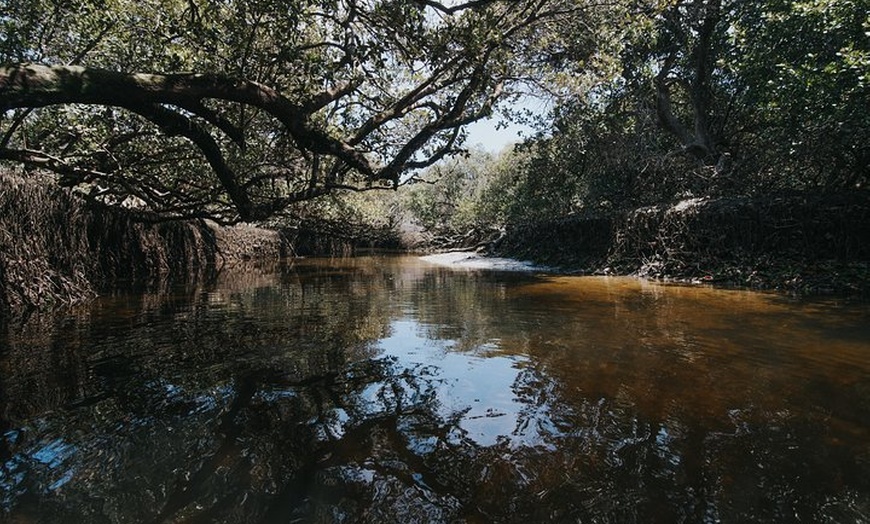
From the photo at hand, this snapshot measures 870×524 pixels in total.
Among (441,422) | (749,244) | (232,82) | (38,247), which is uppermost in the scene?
(232,82)

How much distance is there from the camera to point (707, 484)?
2008mm

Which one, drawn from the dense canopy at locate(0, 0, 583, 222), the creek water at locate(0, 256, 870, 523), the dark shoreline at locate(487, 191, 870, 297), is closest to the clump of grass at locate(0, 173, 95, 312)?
the dense canopy at locate(0, 0, 583, 222)

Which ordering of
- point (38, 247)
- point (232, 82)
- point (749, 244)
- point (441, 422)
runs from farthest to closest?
1. point (749, 244)
2. point (38, 247)
3. point (232, 82)
4. point (441, 422)

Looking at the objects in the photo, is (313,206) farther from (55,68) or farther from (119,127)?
(55,68)

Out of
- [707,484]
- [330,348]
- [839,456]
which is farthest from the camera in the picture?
[330,348]

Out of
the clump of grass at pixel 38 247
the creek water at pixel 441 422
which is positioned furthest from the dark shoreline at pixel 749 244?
the clump of grass at pixel 38 247

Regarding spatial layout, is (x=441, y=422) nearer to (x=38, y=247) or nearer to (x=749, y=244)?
(x=38, y=247)

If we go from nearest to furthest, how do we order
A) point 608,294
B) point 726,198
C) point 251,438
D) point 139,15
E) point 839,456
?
1. point 839,456
2. point 251,438
3. point 608,294
4. point 139,15
5. point 726,198

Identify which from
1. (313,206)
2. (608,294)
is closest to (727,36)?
(608,294)

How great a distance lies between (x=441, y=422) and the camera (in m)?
2.72

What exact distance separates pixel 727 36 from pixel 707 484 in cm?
1550

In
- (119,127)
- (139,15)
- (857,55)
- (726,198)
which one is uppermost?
(139,15)

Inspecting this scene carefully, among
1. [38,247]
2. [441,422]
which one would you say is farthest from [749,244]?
[38,247]

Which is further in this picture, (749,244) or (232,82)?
(749,244)
